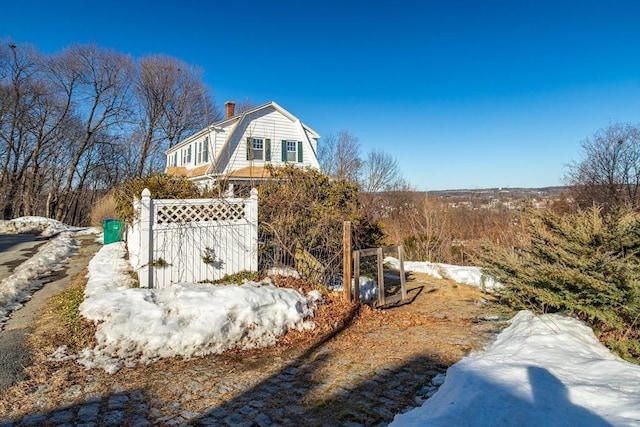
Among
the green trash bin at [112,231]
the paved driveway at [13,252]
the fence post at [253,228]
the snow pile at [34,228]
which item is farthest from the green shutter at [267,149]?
the fence post at [253,228]

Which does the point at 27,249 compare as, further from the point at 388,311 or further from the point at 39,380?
the point at 388,311

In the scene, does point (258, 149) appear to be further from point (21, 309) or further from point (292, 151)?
point (21, 309)

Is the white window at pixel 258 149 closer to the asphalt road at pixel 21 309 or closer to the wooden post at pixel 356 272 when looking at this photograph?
the asphalt road at pixel 21 309

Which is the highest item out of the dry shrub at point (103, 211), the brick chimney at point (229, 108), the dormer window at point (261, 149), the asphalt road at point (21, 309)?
the brick chimney at point (229, 108)

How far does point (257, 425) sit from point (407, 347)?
2612 millimetres

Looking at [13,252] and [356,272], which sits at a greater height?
[356,272]

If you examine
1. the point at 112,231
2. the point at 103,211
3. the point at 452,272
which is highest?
the point at 103,211

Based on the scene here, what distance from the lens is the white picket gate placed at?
6.03 m

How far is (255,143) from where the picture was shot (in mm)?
19219

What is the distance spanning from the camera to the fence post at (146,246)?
5953 millimetres

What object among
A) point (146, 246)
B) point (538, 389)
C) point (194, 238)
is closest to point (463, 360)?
point (538, 389)

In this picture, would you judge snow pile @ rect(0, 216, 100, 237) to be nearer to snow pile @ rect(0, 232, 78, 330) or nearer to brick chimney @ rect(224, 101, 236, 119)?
snow pile @ rect(0, 232, 78, 330)

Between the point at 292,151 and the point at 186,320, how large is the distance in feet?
52.7

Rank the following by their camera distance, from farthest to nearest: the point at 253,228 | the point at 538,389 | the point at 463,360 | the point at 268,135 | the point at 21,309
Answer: the point at 268,135 < the point at 253,228 < the point at 21,309 < the point at 463,360 < the point at 538,389
